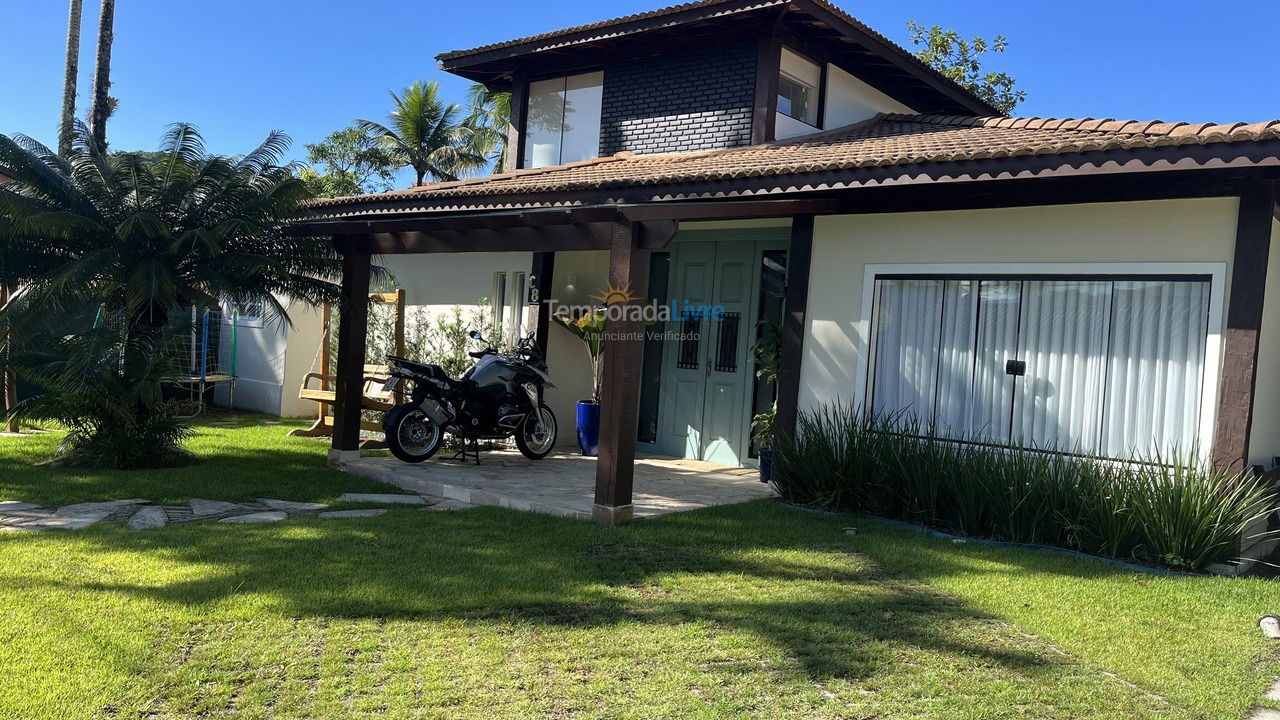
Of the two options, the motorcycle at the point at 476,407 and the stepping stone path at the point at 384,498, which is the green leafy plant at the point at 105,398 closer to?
the motorcycle at the point at 476,407

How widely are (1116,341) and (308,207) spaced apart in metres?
7.72

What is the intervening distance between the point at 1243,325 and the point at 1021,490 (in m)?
Result: 1.78

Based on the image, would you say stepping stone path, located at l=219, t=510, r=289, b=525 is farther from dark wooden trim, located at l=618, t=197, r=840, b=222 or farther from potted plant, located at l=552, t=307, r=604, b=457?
potted plant, located at l=552, t=307, r=604, b=457

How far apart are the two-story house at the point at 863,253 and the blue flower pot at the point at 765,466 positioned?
65 cm

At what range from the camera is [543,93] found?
1320cm

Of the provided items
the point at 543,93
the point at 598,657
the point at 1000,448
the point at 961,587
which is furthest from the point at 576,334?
the point at 598,657

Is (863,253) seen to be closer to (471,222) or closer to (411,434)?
(471,222)

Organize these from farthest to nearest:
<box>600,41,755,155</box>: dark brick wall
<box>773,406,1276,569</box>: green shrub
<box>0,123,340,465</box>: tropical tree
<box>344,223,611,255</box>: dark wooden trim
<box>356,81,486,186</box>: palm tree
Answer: <box>356,81,486,186</box>: palm tree < <box>600,41,755,155</box>: dark brick wall < <box>0,123,340,465</box>: tropical tree < <box>344,223,611,255</box>: dark wooden trim < <box>773,406,1276,569</box>: green shrub

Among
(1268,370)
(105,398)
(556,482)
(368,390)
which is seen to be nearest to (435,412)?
(556,482)

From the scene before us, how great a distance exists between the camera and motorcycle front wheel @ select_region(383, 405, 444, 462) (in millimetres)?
9078

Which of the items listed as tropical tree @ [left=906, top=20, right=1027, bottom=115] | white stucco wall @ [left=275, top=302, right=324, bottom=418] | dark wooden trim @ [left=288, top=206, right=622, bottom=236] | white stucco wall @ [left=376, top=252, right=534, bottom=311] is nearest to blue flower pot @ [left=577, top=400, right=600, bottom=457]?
white stucco wall @ [left=376, top=252, right=534, bottom=311]

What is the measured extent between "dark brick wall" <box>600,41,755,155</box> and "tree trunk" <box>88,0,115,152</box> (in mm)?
10022

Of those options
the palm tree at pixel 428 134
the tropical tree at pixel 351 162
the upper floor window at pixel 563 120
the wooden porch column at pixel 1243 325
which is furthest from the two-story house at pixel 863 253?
the tropical tree at pixel 351 162

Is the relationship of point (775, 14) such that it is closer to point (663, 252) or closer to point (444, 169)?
point (663, 252)
